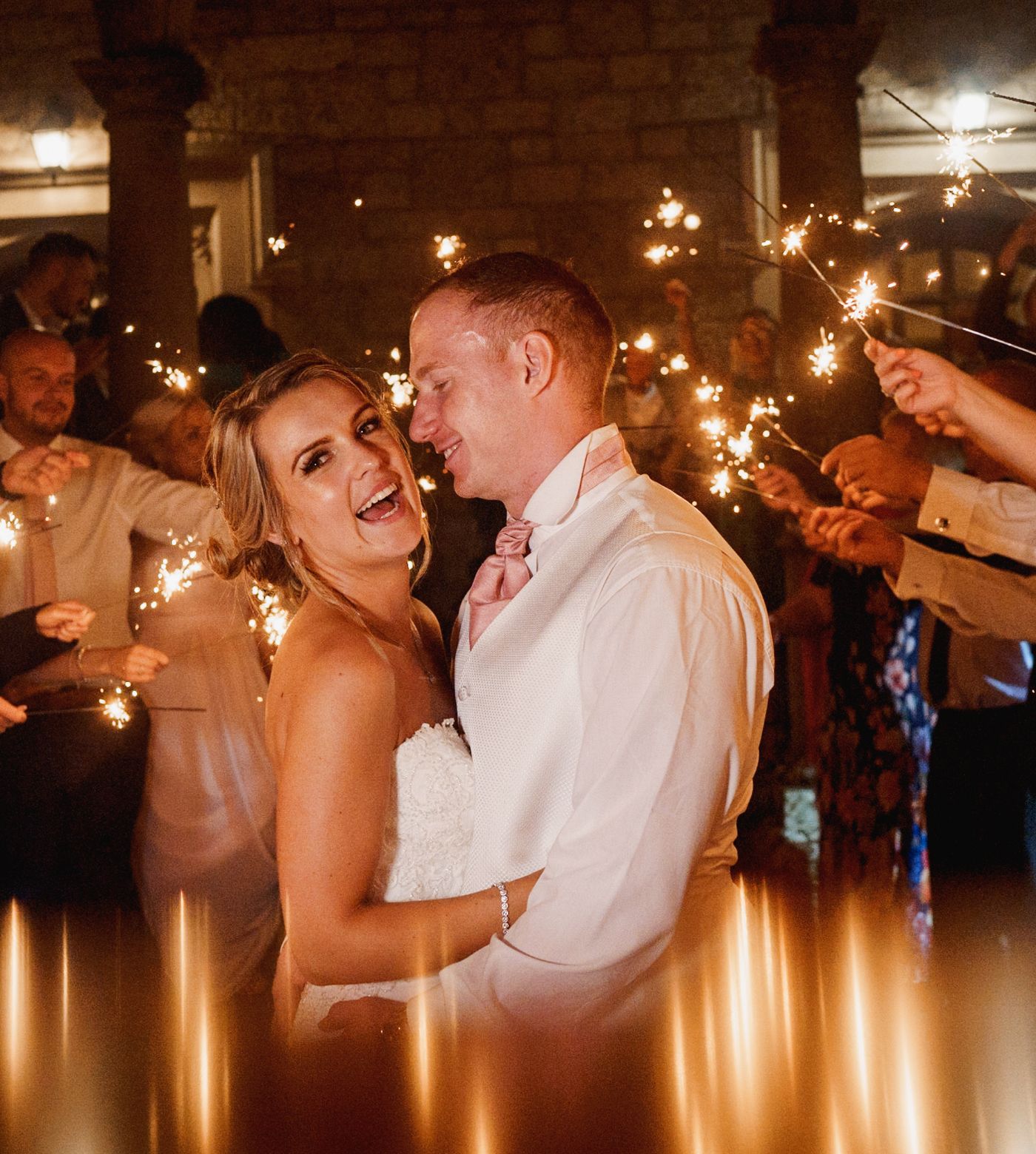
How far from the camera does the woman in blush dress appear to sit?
4281mm

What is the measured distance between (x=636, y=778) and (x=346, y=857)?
21.2 inches

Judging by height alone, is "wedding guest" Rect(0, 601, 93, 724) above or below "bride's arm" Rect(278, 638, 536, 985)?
above

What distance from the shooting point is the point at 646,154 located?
348 inches

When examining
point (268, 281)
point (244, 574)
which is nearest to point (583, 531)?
point (244, 574)

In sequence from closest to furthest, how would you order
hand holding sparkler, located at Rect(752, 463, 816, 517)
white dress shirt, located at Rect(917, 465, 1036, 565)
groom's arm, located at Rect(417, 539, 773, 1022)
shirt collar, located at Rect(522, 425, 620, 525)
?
groom's arm, located at Rect(417, 539, 773, 1022), shirt collar, located at Rect(522, 425, 620, 525), white dress shirt, located at Rect(917, 465, 1036, 565), hand holding sparkler, located at Rect(752, 463, 816, 517)

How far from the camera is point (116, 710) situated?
12.7 ft

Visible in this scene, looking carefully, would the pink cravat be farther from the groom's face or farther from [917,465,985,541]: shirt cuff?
[917,465,985,541]: shirt cuff

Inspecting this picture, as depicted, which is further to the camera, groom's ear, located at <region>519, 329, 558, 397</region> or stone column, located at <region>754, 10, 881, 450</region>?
stone column, located at <region>754, 10, 881, 450</region>

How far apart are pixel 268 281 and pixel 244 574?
6.38 meters

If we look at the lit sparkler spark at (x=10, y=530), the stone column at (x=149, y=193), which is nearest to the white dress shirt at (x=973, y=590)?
the lit sparkler spark at (x=10, y=530)

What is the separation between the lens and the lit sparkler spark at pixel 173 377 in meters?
4.33

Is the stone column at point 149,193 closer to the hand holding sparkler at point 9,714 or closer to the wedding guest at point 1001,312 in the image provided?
the hand holding sparkler at point 9,714

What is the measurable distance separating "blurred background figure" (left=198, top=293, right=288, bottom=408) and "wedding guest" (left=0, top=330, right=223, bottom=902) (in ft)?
2.02

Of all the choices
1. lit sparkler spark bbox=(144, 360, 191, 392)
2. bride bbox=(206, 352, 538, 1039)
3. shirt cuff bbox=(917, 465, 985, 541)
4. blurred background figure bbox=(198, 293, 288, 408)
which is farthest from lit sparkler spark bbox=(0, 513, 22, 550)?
shirt cuff bbox=(917, 465, 985, 541)
